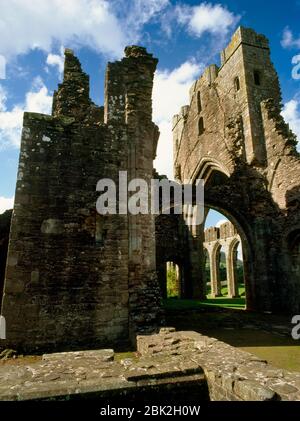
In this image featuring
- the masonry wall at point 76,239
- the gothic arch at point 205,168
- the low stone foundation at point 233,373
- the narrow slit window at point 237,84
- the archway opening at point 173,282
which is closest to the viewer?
the low stone foundation at point 233,373

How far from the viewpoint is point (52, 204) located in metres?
7.28

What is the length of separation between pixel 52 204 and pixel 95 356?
13.5 ft

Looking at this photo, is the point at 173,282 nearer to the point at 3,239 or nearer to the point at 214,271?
the point at 214,271

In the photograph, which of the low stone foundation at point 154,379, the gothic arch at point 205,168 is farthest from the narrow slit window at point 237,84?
the low stone foundation at point 154,379

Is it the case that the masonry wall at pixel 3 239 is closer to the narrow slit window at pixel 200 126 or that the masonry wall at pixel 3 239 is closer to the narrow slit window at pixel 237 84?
the narrow slit window at pixel 237 84

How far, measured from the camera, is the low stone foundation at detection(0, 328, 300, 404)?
118 inches

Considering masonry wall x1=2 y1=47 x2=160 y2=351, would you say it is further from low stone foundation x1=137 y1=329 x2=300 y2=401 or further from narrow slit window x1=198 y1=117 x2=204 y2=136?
narrow slit window x1=198 y1=117 x2=204 y2=136

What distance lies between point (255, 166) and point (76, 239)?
423 inches

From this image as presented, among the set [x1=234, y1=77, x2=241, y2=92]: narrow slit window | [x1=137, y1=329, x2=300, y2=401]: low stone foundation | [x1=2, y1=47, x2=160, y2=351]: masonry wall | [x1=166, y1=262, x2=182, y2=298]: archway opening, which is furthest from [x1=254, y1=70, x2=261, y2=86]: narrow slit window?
[x1=137, y1=329, x2=300, y2=401]: low stone foundation

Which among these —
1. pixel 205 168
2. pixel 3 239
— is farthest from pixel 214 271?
pixel 3 239

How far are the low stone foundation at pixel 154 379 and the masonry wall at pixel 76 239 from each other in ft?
8.27

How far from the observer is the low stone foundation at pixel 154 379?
3.00m

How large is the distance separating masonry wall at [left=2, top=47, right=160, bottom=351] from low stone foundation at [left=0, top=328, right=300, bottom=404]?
252 centimetres
